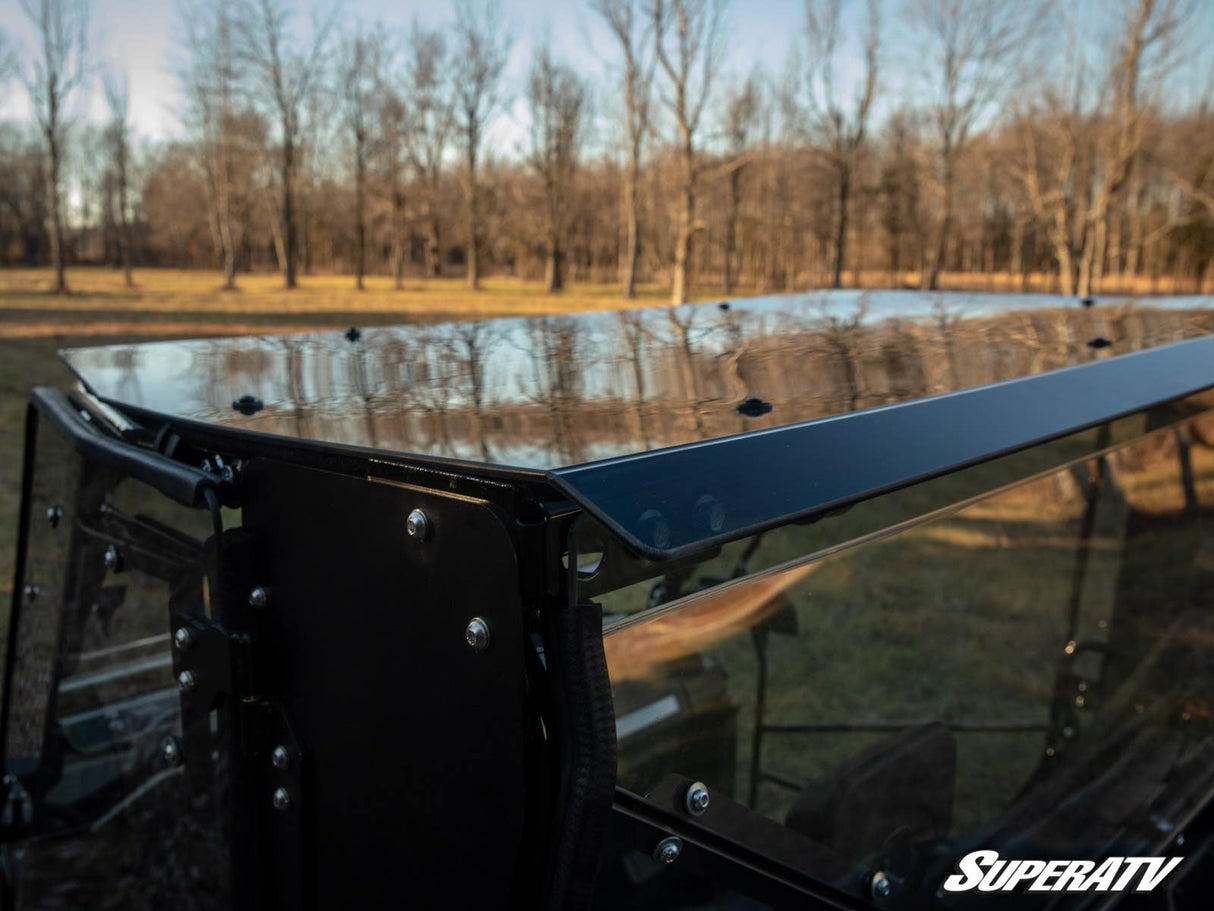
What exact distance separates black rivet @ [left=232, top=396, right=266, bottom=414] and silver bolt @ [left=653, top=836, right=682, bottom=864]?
2.22 ft

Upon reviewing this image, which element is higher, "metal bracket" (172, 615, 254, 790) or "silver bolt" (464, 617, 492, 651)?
"silver bolt" (464, 617, 492, 651)

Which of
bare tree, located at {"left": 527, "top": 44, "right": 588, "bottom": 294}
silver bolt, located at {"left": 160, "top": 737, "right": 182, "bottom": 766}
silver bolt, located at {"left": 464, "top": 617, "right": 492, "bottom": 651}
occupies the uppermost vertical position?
bare tree, located at {"left": 527, "top": 44, "right": 588, "bottom": 294}

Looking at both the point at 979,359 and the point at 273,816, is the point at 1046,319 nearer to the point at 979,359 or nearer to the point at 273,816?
the point at 979,359

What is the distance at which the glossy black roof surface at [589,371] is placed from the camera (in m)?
0.93

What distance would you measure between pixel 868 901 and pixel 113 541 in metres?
1.17

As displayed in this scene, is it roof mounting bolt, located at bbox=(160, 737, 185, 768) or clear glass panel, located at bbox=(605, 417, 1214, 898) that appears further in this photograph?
clear glass panel, located at bbox=(605, 417, 1214, 898)

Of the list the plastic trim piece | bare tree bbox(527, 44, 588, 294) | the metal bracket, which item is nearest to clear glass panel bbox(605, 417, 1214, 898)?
the plastic trim piece

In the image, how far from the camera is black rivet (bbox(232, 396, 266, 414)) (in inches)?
42.4

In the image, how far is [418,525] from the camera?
762 millimetres

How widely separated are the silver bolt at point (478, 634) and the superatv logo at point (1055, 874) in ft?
2.97

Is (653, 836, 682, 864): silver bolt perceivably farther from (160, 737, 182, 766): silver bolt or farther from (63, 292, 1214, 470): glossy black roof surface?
(160, 737, 182, 766): silver bolt

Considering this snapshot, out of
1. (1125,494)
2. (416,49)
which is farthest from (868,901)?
(416,49)

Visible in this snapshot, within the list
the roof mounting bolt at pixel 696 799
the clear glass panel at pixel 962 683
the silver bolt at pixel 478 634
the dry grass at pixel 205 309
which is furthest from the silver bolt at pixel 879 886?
the dry grass at pixel 205 309

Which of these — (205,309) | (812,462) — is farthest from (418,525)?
(205,309)
